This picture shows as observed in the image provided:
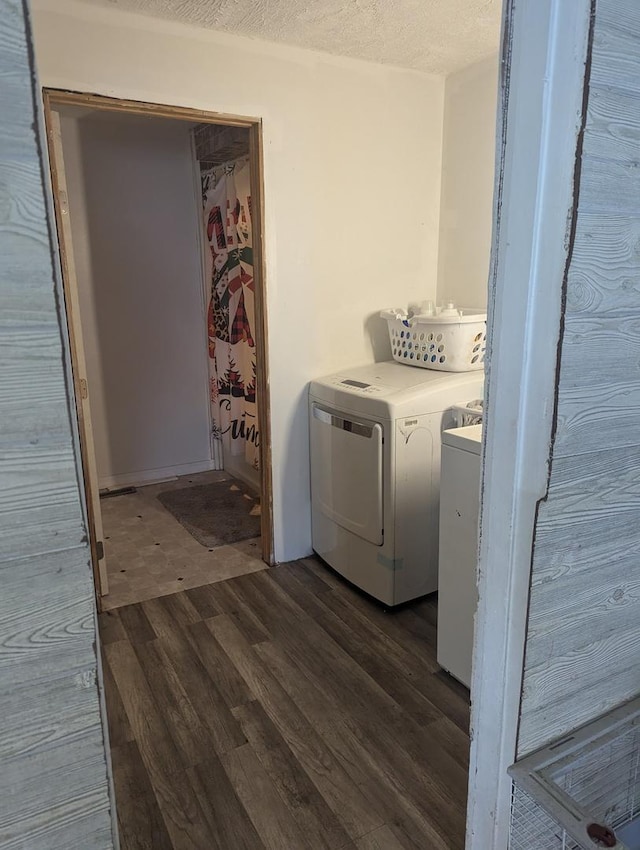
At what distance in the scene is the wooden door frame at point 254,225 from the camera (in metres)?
2.23

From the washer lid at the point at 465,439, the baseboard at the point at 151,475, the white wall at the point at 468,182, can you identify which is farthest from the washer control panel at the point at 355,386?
the baseboard at the point at 151,475

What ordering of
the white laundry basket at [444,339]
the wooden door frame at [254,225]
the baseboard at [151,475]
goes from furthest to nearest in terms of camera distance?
the baseboard at [151,475] → the white laundry basket at [444,339] → the wooden door frame at [254,225]

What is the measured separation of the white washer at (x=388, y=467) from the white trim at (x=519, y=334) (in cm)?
131

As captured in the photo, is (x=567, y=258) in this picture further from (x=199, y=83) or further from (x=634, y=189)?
(x=199, y=83)

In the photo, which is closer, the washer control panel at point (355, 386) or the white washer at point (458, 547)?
the white washer at point (458, 547)

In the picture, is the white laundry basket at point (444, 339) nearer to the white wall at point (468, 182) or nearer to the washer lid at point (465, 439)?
the white wall at point (468, 182)

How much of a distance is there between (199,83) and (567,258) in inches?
78.1

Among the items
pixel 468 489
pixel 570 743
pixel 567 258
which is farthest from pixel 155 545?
pixel 567 258

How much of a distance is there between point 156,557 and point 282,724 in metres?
1.41

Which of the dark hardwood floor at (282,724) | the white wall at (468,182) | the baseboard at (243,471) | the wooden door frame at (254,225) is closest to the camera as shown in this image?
the dark hardwood floor at (282,724)

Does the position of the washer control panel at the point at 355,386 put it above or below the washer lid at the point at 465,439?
above

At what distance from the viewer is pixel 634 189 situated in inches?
39.9

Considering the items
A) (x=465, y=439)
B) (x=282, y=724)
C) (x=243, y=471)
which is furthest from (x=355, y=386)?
(x=243, y=471)

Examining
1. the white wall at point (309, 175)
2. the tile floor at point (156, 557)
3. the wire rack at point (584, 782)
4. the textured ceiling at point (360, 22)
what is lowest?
the tile floor at point (156, 557)
